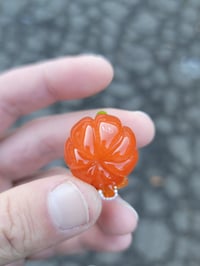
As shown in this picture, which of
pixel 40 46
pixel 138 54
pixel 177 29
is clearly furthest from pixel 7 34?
pixel 177 29

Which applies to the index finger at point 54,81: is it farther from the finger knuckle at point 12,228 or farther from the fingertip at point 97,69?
the finger knuckle at point 12,228

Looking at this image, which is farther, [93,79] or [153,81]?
[153,81]

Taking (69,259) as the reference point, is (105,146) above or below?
above

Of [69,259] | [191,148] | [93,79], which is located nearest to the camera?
[93,79]

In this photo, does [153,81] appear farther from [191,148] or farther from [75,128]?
[75,128]

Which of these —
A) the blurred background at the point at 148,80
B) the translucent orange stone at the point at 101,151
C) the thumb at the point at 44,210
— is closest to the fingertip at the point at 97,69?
the translucent orange stone at the point at 101,151

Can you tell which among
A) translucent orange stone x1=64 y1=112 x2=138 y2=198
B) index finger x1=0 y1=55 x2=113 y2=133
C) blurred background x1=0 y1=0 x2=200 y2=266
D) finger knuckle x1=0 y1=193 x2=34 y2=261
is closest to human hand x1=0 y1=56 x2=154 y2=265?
index finger x1=0 y1=55 x2=113 y2=133
